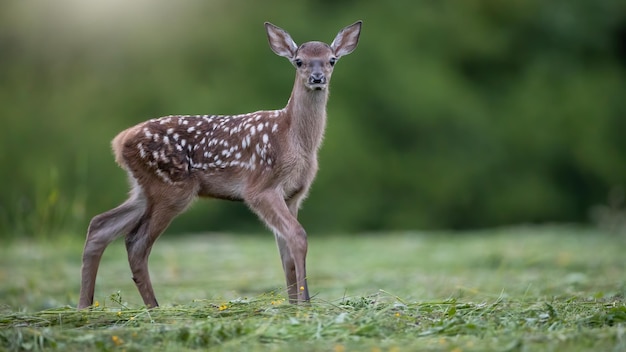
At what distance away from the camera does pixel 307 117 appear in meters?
7.52

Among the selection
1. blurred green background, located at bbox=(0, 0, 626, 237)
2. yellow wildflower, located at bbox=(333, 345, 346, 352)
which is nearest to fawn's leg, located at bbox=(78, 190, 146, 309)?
yellow wildflower, located at bbox=(333, 345, 346, 352)

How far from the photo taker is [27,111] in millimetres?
19250

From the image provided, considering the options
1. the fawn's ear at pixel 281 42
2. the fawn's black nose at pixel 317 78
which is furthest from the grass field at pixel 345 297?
the fawn's ear at pixel 281 42

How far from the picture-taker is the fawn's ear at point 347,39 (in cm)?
789

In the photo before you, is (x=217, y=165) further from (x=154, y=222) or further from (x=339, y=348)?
(x=339, y=348)

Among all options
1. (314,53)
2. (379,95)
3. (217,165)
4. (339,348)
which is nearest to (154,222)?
(217,165)

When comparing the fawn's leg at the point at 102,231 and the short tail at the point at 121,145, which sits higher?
the short tail at the point at 121,145

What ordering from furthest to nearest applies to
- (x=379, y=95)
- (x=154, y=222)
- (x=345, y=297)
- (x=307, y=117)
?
(x=379, y=95) < (x=307, y=117) < (x=154, y=222) < (x=345, y=297)

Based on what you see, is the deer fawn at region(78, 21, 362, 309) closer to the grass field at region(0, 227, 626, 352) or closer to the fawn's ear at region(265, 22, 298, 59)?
the fawn's ear at region(265, 22, 298, 59)

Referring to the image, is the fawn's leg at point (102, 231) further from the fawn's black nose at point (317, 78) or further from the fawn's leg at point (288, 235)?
the fawn's black nose at point (317, 78)

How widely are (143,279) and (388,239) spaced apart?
298 inches

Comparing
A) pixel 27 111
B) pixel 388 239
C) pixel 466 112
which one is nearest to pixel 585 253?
pixel 388 239

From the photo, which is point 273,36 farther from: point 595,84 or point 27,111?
point 595,84

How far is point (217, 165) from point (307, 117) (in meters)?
0.75
